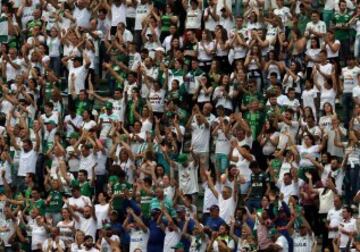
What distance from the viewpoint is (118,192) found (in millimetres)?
39875

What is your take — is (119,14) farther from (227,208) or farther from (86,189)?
(227,208)

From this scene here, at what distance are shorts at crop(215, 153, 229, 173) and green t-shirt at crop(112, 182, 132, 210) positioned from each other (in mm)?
1926

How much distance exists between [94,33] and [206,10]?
2563 millimetres

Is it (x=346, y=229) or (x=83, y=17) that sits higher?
(x=83, y=17)

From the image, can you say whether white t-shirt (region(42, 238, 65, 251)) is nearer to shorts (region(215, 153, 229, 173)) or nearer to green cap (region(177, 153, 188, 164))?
green cap (region(177, 153, 188, 164))

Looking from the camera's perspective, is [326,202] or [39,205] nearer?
[326,202]

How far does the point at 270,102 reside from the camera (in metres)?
41.5

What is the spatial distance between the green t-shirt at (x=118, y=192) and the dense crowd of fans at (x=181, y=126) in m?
0.02

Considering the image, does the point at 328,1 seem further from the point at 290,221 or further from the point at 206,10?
the point at 290,221

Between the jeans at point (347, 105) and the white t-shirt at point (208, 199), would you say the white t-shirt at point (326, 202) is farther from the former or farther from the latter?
the jeans at point (347, 105)

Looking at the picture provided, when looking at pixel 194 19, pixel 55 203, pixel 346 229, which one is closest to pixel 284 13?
pixel 194 19

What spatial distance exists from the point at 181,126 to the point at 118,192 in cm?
259

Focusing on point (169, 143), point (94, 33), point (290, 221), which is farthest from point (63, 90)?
point (290, 221)

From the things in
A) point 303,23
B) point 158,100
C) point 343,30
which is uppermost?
point 303,23
